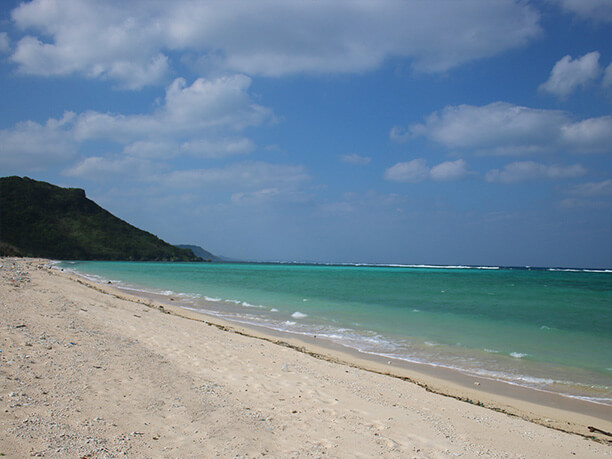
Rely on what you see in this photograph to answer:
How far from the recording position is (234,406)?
15.4 ft

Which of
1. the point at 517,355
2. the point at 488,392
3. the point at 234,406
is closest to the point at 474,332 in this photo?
the point at 517,355

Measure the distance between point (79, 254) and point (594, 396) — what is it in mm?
107701

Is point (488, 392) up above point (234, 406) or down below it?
below

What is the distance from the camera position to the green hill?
3330 inches

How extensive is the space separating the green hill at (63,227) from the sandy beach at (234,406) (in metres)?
87.1

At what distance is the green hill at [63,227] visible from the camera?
84588mm

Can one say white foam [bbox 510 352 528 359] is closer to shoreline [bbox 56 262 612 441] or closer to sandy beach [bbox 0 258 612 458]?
shoreline [bbox 56 262 612 441]

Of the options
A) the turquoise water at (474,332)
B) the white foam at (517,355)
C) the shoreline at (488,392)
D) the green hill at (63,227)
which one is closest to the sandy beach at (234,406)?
the shoreline at (488,392)

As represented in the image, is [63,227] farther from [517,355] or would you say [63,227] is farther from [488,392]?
[488,392]

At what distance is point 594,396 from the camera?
23.7 ft

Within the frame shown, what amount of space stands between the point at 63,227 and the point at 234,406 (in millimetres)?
112906

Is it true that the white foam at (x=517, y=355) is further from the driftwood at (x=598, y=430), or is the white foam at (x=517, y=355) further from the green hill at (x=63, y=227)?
the green hill at (x=63, y=227)

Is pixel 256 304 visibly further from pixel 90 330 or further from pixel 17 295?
pixel 90 330

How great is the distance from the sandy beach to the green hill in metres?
87.1
